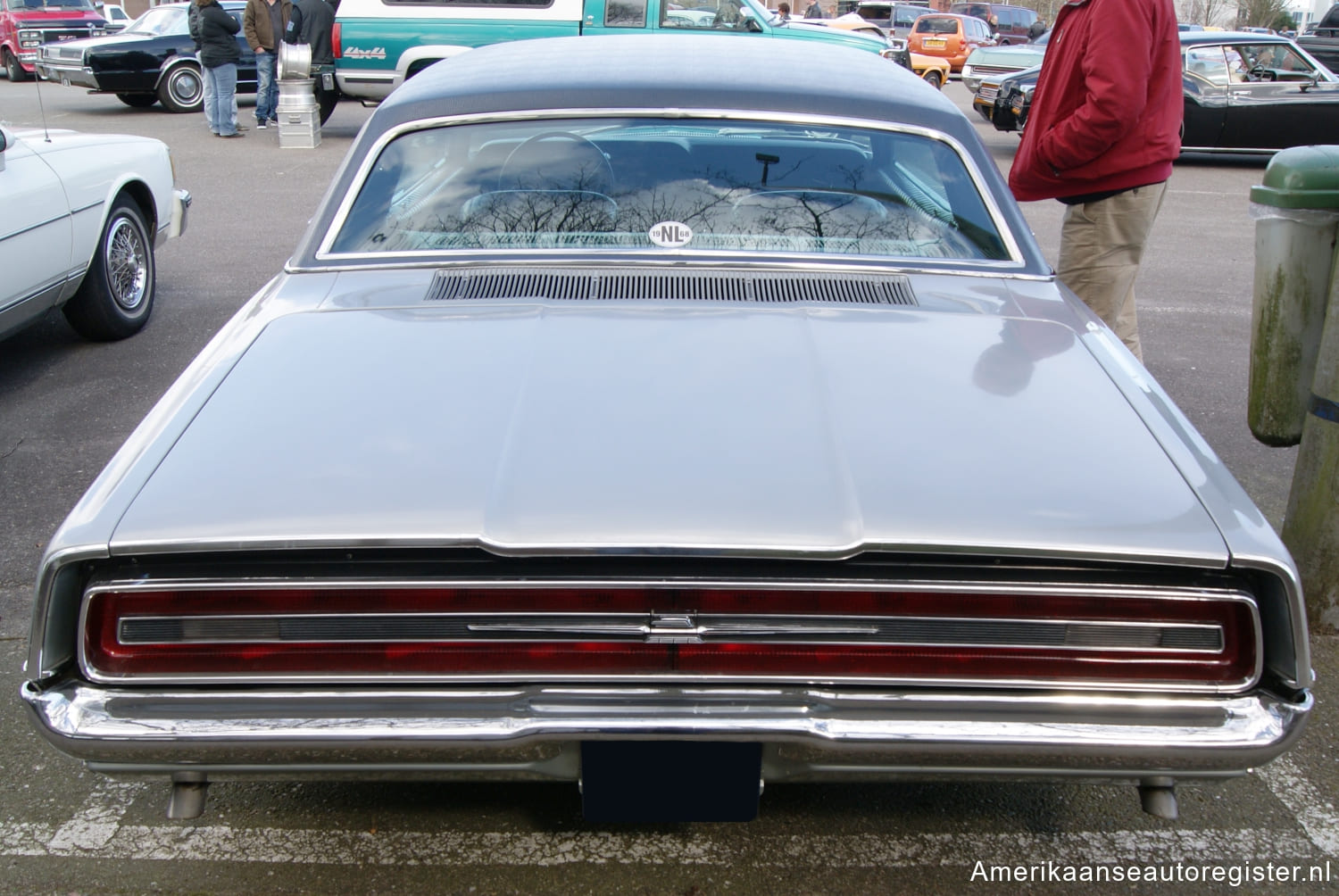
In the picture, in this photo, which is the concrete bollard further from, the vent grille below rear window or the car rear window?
the car rear window

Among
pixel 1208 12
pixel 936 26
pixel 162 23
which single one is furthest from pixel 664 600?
pixel 1208 12

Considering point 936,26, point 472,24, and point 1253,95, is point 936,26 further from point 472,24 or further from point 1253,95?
point 472,24

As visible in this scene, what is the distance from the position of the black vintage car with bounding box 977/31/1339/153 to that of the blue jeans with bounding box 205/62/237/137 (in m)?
10.4

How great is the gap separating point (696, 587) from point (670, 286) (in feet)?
3.60

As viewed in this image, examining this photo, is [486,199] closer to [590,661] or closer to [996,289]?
[996,289]

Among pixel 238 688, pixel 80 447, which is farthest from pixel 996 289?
pixel 80 447

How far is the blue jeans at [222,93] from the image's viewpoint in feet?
42.3

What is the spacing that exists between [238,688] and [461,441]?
0.55 metres

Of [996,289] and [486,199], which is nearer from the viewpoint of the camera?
[996,289]

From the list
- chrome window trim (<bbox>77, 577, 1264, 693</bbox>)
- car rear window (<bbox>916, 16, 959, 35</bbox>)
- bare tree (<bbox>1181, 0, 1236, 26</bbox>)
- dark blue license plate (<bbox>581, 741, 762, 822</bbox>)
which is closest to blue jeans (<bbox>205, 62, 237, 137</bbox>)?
chrome window trim (<bbox>77, 577, 1264, 693</bbox>)

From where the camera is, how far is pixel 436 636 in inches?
73.9

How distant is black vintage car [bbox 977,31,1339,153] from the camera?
12.1m

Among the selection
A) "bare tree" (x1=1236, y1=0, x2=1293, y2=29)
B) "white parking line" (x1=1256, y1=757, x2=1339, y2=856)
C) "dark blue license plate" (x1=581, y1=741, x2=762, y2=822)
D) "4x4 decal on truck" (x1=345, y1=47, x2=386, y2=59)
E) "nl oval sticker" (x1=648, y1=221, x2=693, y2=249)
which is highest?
"bare tree" (x1=1236, y1=0, x2=1293, y2=29)

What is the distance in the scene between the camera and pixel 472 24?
1215 cm
